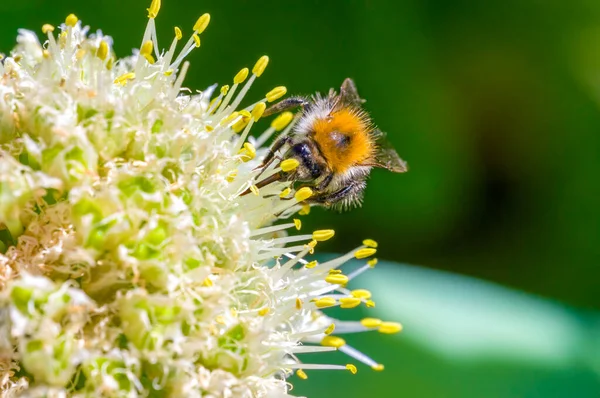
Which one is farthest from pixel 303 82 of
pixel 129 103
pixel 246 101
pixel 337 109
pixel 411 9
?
pixel 129 103

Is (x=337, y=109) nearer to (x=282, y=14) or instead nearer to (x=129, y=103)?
(x=129, y=103)

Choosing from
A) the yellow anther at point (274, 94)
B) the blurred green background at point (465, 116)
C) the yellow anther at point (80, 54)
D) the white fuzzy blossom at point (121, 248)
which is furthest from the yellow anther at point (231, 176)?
the blurred green background at point (465, 116)

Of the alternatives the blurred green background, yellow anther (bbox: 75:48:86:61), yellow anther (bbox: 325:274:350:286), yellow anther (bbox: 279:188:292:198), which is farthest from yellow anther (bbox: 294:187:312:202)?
the blurred green background

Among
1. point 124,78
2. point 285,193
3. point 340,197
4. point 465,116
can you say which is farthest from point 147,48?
point 465,116

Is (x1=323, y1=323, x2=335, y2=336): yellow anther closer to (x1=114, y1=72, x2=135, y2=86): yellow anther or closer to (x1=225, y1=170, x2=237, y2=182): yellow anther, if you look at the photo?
(x1=225, y1=170, x2=237, y2=182): yellow anther

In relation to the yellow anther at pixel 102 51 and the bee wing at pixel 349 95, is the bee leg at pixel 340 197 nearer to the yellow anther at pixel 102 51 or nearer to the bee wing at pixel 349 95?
the bee wing at pixel 349 95

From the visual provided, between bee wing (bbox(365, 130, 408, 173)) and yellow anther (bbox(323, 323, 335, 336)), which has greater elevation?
bee wing (bbox(365, 130, 408, 173))
